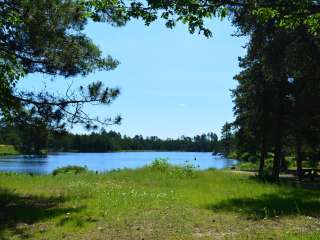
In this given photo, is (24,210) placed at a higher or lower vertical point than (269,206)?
lower

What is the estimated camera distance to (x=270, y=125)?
32094 mm

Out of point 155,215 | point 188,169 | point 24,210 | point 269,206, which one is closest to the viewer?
point 155,215

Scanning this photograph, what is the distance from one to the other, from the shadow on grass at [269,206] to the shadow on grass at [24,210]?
14.0 ft

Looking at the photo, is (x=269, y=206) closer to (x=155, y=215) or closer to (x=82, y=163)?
(x=155, y=215)

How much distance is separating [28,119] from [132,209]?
5865 mm

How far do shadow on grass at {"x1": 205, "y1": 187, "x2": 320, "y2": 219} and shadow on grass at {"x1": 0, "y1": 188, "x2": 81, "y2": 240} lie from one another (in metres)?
4.25

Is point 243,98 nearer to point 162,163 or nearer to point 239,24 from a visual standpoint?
point 162,163

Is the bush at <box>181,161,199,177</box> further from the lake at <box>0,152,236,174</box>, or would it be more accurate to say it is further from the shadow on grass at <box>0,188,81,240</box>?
the shadow on grass at <box>0,188,81,240</box>

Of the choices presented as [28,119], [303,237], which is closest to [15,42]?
[28,119]

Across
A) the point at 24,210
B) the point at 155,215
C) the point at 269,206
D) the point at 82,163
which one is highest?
the point at 82,163

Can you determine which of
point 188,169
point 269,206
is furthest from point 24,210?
point 188,169

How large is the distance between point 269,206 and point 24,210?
271 inches

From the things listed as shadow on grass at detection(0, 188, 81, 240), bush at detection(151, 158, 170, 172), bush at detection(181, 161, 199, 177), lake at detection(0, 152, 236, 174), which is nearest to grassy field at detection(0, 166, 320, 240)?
shadow on grass at detection(0, 188, 81, 240)

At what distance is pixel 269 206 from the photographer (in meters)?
14.4
